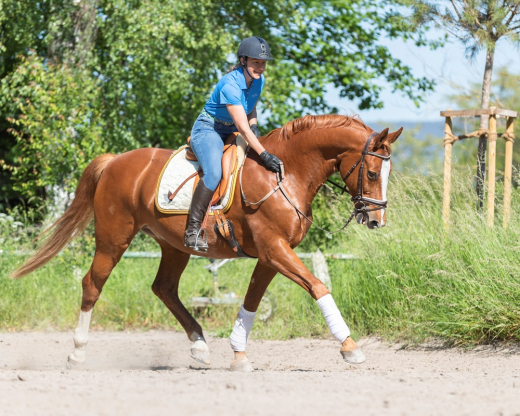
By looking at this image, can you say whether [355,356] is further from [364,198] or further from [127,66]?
[127,66]

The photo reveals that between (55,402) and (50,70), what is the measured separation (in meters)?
8.58

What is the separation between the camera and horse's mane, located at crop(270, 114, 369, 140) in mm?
5582

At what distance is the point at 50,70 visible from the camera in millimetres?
11484

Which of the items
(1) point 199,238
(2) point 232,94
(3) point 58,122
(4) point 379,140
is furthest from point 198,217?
(3) point 58,122

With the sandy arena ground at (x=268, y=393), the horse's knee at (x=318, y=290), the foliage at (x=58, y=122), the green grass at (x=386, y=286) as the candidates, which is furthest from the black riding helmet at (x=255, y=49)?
the foliage at (x=58, y=122)

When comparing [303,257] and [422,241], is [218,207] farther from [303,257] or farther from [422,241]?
[303,257]

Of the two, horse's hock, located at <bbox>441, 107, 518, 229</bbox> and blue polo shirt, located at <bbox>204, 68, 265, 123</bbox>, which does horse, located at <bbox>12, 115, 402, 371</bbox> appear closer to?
blue polo shirt, located at <bbox>204, 68, 265, 123</bbox>

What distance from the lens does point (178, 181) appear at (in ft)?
19.8

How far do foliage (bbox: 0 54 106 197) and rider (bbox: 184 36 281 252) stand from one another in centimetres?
558

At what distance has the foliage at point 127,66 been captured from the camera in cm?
1151

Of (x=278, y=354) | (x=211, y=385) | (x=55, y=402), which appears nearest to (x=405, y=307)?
(x=278, y=354)

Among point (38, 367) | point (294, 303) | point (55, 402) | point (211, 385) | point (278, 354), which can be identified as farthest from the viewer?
point (294, 303)

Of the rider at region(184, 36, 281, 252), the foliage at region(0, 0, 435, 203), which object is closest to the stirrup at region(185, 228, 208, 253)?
the rider at region(184, 36, 281, 252)

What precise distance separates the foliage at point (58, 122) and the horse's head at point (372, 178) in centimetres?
670
